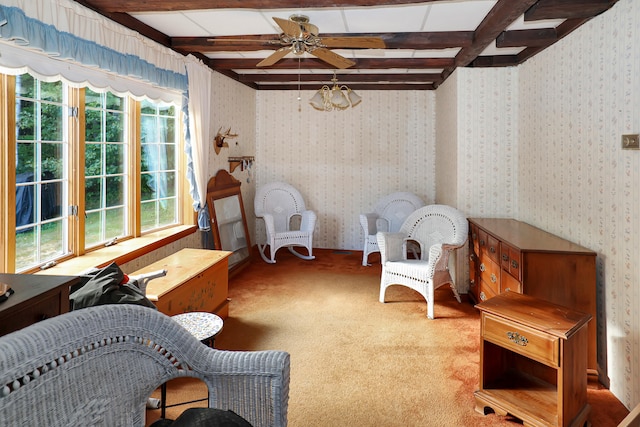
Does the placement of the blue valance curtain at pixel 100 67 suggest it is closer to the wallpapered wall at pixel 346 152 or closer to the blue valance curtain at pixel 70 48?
the blue valance curtain at pixel 70 48

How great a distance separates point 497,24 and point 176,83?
2657 mm

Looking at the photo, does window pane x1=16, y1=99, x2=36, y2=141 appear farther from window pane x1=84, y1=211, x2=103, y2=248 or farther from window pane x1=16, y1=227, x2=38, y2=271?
window pane x1=84, y1=211, x2=103, y2=248

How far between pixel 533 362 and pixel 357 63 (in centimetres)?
340

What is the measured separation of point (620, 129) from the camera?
2.36 m

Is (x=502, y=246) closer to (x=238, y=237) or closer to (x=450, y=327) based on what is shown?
(x=450, y=327)

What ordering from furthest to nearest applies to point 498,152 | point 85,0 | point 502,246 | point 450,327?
point 498,152 → point 450,327 → point 502,246 → point 85,0

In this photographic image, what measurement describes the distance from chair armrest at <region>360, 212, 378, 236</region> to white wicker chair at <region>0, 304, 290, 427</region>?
390cm

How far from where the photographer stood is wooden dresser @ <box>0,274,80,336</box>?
1342 mm

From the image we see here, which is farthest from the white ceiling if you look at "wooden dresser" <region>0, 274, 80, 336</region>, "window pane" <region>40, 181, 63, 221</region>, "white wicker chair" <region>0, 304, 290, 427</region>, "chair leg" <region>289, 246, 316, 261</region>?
"chair leg" <region>289, 246, 316, 261</region>

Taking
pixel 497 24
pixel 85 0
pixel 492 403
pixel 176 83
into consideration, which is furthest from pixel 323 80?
pixel 492 403

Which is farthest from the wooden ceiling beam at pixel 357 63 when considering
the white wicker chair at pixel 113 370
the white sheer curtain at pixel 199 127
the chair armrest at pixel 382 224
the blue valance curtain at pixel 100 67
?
the white wicker chair at pixel 113 370

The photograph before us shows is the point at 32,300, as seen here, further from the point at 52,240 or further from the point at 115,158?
the point at 115,158

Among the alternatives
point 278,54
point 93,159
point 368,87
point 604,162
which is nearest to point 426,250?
point 604,162

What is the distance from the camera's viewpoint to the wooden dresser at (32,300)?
52.8 inches
